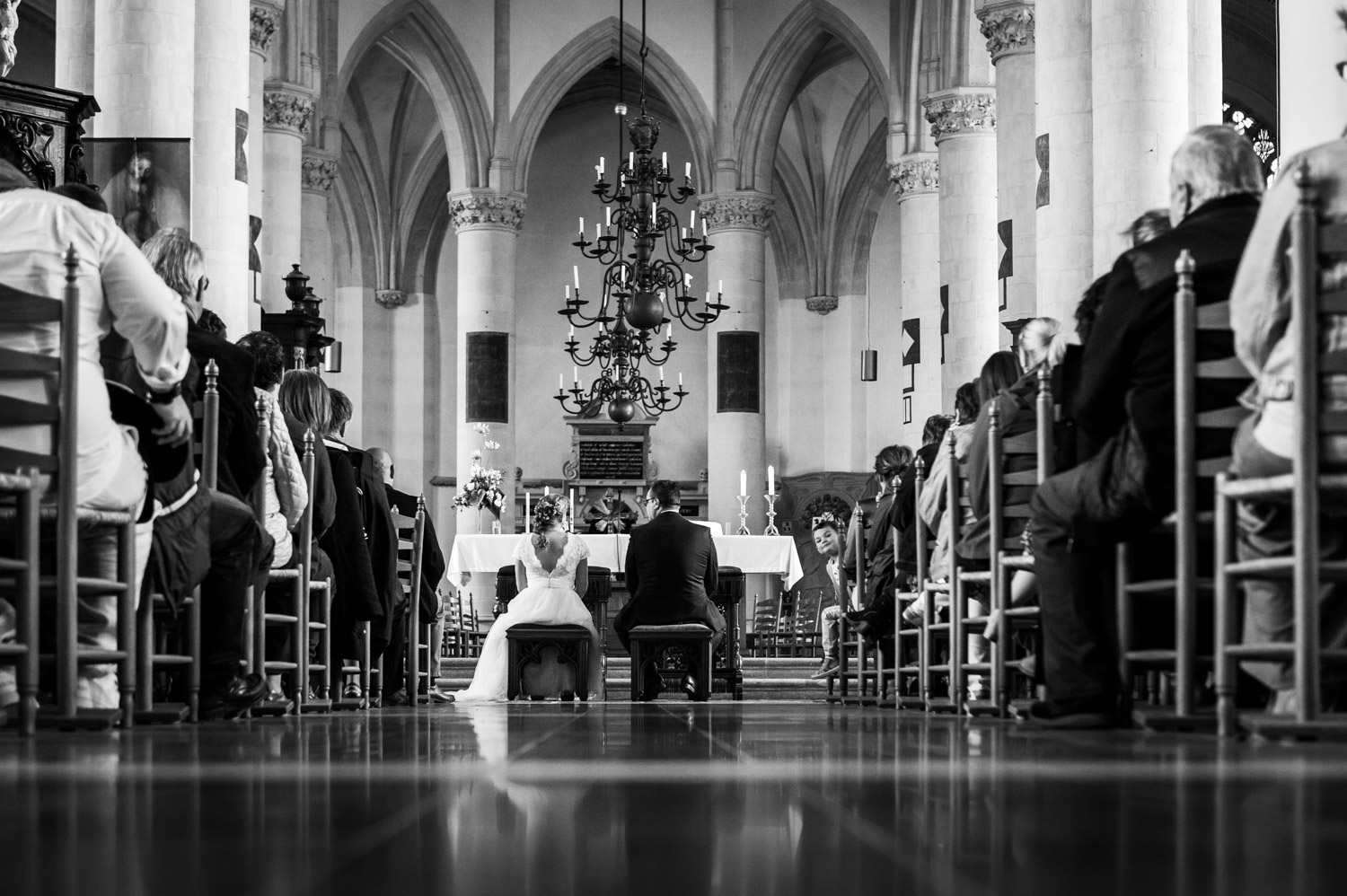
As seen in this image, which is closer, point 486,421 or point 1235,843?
point 1235,843

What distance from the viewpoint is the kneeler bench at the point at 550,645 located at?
11.2 metres

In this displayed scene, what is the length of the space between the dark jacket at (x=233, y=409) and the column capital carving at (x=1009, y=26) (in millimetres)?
12098

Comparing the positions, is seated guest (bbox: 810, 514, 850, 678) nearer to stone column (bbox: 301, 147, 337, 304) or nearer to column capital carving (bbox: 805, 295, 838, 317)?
stone column (bbox: 301, 147, 337, 304)

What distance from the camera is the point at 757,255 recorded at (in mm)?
23641

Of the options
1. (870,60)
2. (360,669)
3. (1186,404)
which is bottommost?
(360,669)

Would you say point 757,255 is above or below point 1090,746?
above

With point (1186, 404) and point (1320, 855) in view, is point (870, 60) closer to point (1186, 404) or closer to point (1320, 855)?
point (1186, 404)

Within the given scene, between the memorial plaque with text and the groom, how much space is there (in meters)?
14.2

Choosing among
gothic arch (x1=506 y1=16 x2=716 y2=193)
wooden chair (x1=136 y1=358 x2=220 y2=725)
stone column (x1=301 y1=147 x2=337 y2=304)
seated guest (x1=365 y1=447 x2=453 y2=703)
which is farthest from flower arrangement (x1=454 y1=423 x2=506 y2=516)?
wooden chair (x1=136 y1=358 x2=220 y2=725)

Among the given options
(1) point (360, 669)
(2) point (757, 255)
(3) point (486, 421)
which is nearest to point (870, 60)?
(2) point (757, 255)

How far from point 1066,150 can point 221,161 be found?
515 centimetres

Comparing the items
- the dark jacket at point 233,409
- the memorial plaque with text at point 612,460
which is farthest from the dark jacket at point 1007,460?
the memorial plaque with text at point 612,460

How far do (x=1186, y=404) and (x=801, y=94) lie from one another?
2441cm

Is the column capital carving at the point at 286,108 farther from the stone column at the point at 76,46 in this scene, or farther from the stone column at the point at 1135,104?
the stone column at the point at 1135,104
